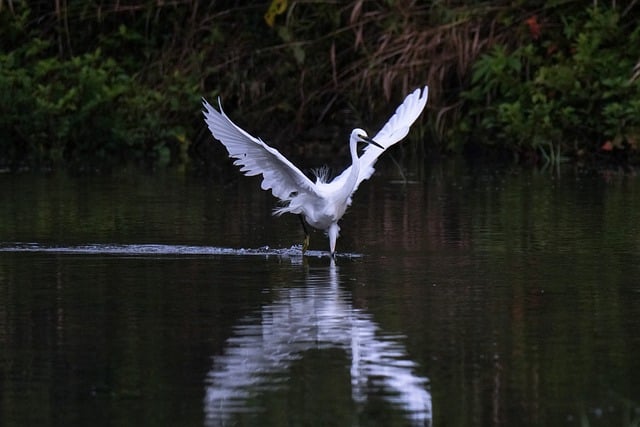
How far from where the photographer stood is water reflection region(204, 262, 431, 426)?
255 inches

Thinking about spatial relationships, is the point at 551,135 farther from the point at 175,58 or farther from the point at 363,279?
the point at 363,279

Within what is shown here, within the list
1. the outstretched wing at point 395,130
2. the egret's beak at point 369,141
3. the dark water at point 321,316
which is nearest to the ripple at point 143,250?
the dark water at point 321,316

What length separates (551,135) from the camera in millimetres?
20203

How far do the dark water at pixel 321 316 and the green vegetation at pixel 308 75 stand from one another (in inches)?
238

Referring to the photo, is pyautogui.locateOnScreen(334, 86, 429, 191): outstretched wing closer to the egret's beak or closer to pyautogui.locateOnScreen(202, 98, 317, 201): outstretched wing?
the egret's beak

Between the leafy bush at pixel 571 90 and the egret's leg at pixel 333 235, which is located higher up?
the leafy bush at pixel 571 90

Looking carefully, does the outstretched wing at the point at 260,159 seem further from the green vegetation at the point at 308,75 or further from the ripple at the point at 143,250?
the green vegetation at the point at 308,75

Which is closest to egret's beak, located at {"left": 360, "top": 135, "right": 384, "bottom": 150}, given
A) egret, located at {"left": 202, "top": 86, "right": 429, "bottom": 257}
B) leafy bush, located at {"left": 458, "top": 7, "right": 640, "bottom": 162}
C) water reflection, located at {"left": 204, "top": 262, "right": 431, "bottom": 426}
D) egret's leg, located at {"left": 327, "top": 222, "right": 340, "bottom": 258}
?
egret, located at {"left": 202, "top": 86, "right": 429, "bottom": 257}

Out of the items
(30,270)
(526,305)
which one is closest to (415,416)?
(526,305)

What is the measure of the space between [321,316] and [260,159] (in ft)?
10.7

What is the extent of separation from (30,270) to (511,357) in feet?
13.2

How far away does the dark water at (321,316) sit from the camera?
6.43 m

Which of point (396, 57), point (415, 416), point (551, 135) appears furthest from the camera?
point (396, 57)

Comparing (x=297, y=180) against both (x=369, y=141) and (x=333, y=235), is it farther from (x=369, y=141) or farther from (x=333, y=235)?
(x=369, y=141)
